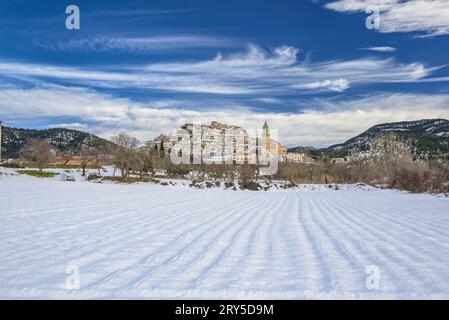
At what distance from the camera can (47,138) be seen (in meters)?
99.8

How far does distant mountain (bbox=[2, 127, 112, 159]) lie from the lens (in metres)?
92.1

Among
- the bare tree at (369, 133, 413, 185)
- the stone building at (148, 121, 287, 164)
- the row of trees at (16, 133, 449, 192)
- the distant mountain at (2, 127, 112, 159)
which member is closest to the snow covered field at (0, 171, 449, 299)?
the row of trees at (16, 133, 449, 192)

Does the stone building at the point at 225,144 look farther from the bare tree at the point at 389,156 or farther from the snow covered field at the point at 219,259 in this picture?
the snow covered field at the point at 219,259

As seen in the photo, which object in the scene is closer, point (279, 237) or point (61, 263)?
point (61, 263)

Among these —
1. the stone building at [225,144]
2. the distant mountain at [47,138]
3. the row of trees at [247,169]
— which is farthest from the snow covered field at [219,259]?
the distant mountain at [47,138]

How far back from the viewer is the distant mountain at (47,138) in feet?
302

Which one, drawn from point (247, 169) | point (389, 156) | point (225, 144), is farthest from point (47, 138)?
point (389, 156)

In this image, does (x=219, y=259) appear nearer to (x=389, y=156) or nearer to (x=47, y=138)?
(x=389, y=156)

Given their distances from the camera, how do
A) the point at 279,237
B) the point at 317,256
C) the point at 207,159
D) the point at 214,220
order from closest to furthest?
the point at 317,256, the point at 279,237, the point at 214,220, the point at 207,159

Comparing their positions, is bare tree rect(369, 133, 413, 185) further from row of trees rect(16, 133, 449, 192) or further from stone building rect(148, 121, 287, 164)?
stone building rect(148, 121, 287, 164)

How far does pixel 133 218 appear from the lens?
8555mm
